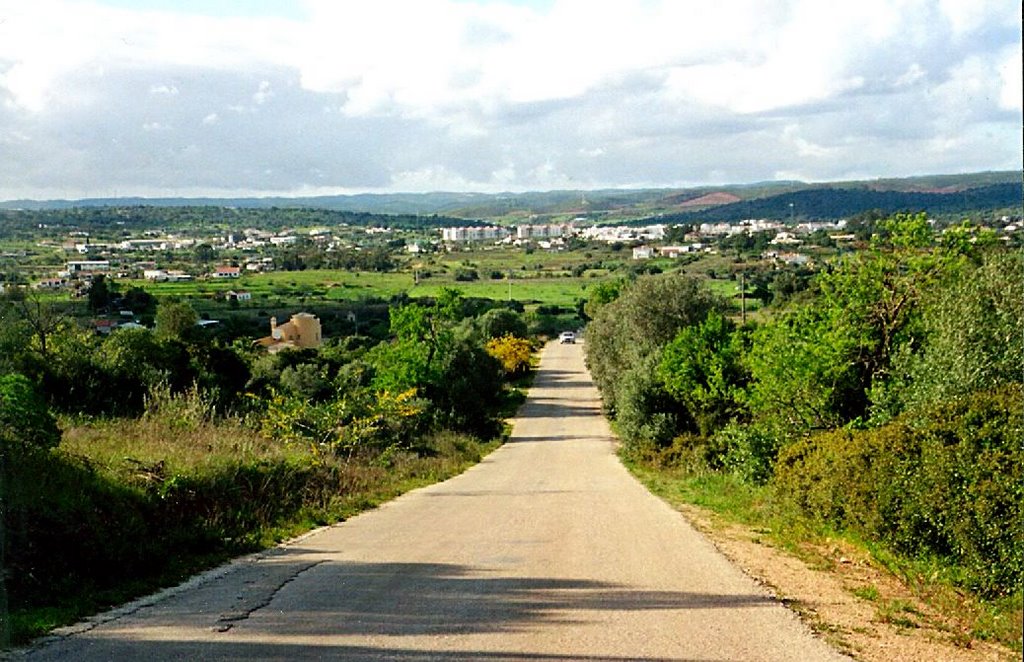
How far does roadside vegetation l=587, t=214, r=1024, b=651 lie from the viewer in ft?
31.3

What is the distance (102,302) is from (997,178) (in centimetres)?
7404

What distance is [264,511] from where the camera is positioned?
1347 cm

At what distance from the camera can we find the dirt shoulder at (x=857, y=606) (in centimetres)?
744

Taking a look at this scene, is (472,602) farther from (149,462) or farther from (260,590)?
(149,462)

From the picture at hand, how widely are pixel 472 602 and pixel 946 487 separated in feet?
16.9

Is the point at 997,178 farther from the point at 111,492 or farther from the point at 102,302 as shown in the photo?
the point at 111,492

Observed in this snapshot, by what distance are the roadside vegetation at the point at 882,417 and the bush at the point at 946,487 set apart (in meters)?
0.02

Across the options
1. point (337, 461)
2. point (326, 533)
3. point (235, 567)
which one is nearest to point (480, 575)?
point (235, 567)

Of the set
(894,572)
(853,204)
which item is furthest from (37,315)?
(853,204)

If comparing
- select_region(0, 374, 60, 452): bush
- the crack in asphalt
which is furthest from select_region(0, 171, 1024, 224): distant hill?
the crack in asphalt

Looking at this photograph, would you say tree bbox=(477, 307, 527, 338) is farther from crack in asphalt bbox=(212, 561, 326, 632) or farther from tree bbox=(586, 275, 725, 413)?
crack in asphalt bbox=(212, 561, 326, 632)

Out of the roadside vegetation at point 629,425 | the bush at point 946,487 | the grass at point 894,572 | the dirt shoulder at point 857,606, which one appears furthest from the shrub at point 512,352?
the dirt shoulder at point 857,606

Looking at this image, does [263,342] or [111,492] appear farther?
[263,342]

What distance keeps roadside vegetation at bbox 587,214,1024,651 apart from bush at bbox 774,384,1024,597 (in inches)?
0.8
